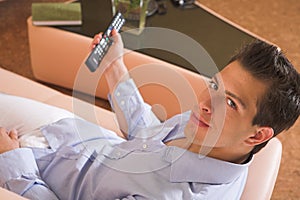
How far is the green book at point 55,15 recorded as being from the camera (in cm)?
202

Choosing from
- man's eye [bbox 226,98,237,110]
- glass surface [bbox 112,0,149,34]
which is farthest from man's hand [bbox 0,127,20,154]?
glass surface [bbox 112,0,149,34]

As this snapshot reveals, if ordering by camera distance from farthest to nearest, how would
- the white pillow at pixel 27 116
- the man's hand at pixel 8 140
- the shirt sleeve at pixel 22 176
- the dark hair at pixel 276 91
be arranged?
the white pillow at pixel 27 116 < the man's hand at pixel 8 140 < the shirt sleeve at pixel 22 176 < the dark hair at pixel 276 91

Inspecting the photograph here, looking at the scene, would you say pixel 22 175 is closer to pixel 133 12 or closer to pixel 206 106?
pixel 206 106

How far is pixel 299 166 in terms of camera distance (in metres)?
2.06

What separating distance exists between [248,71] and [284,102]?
0.34ft

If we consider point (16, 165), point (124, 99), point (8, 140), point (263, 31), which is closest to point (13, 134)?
point (8, 140)

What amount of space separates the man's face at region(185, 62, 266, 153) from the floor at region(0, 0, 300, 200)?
2.79 ft

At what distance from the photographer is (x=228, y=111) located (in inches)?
45.6

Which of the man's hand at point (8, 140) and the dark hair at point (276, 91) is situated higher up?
the dark hair at point (276, 91)

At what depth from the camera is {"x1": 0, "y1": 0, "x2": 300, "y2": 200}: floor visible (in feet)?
6.68

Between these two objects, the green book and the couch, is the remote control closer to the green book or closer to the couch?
the couch

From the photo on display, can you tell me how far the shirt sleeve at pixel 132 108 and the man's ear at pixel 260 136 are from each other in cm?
40

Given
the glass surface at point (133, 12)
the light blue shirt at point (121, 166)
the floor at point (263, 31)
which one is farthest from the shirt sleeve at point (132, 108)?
the floor at point (263, 31)

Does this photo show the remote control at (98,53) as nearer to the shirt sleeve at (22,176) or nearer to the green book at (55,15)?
the shirt sleeve at (22,176)
